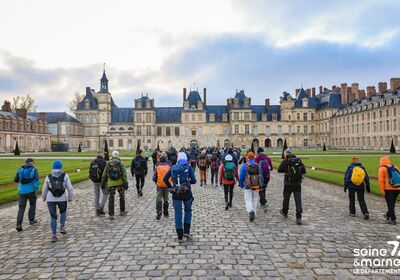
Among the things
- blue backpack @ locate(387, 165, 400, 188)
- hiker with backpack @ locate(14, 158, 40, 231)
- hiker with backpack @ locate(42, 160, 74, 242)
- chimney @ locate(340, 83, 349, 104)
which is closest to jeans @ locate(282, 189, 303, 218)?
blue backpack @ locate(387, 165, 400, 188)

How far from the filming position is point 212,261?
18.2ft

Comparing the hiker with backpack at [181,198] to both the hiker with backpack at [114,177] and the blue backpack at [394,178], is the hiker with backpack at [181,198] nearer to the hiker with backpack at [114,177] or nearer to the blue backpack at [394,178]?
the hiker with backpack at [114,177]

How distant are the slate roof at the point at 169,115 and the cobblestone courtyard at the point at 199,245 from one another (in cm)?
6815

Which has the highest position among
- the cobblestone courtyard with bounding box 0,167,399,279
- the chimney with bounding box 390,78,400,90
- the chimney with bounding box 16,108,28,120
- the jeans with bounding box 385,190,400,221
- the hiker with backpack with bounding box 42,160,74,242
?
the chimney with bounding box 390,78,400,90

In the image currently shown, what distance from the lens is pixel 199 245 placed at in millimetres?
6434

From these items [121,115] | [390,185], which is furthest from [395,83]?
[121,115]

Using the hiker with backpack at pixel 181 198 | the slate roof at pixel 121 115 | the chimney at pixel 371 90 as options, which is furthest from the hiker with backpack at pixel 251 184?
the slate roof at pixel 121 115

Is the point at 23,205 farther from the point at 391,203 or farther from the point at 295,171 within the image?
the point at 391,203

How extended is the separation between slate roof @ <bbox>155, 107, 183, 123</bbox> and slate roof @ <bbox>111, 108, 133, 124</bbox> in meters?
7.19

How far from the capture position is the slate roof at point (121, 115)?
79.3 m

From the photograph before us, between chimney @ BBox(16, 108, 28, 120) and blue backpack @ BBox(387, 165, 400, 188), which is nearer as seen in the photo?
blue backpack @ BBox(387, 165, 400, 188)

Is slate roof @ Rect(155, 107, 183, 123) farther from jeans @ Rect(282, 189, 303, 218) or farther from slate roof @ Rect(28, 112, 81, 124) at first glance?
jeans @ Rect(282, 189, 303, 218)

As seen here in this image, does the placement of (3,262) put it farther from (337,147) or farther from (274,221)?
(337,147)

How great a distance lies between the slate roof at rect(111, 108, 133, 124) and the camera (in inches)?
3123
